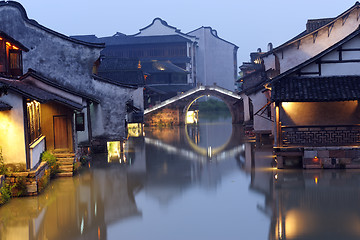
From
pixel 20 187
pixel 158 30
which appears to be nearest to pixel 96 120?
pixel 20 187

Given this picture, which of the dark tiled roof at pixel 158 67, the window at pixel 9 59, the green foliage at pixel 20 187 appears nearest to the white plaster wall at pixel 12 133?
the green foliage at pixel 20 187

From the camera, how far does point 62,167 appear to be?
91.0 feet

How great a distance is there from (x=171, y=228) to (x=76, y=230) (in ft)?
9.41

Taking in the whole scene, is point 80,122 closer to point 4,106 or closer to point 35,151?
point 35,151

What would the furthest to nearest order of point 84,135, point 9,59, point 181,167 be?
point 84,135, point 181,167, point 9,59

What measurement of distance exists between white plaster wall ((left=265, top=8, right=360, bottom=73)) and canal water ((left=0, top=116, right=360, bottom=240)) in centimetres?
1032

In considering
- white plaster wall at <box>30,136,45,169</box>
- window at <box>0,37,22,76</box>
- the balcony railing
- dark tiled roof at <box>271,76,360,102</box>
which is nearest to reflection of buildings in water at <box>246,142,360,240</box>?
the balcony railing

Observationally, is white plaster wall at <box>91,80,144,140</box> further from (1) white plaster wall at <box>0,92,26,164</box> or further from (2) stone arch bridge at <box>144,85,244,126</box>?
(2) stone arch bridge at <box>144,85,244,126</box>

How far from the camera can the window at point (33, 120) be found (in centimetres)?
2427

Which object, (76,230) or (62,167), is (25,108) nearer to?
(62,167)

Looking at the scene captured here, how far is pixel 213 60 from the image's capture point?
11344 cm

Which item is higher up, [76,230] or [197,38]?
[197,38]

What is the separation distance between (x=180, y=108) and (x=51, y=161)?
145ft

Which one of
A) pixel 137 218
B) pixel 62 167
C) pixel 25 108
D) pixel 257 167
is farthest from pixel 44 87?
pixel 137 218
